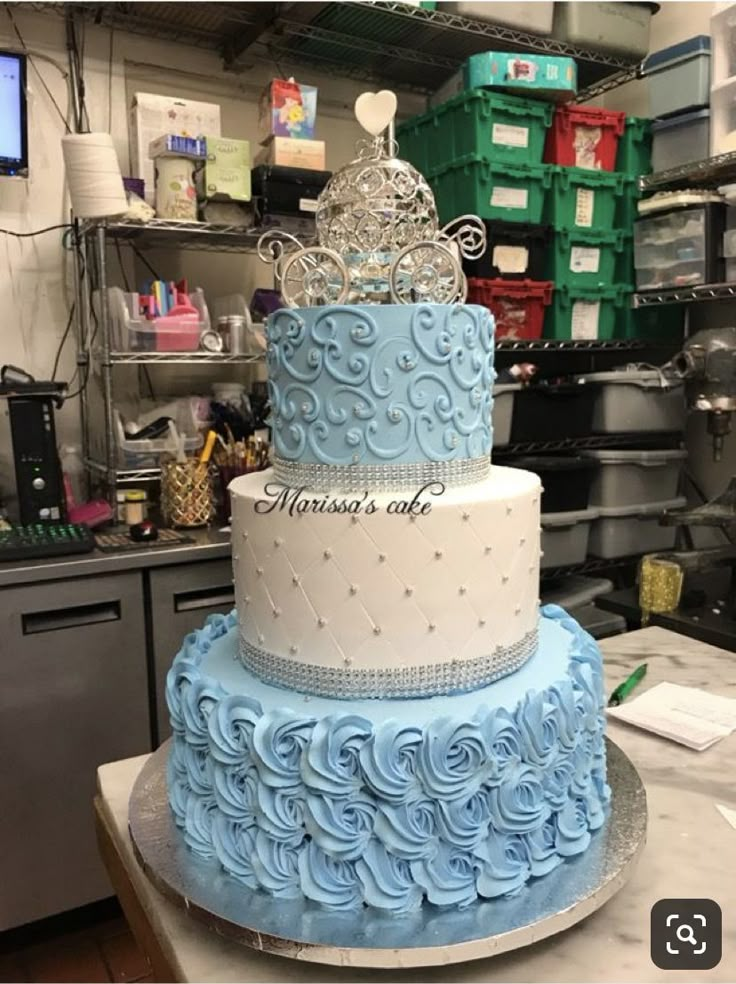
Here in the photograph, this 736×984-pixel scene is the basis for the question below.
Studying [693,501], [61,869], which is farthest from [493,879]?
[693,501]

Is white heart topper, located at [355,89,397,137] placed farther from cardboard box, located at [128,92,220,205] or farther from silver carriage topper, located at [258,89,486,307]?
cardboard box, located at [128,92,220,205]

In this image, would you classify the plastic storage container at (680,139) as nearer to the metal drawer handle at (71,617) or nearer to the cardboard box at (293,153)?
the cardboard box at (293,153)

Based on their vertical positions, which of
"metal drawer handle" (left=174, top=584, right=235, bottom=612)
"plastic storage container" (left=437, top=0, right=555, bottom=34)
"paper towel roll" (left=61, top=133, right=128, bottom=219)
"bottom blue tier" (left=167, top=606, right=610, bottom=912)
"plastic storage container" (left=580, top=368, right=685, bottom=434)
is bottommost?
"metal drawer handle" (left=174, top=584, right=235, bottom=612)

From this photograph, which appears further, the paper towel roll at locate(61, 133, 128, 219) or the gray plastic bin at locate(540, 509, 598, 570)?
the gray plastic bin at locate(540, 509, 598, 570)

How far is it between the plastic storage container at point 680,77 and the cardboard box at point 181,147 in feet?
4.68

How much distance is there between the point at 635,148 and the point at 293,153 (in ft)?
3.78

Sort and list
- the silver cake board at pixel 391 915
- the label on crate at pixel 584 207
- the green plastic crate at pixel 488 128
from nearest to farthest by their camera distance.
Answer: the silver cake board at pixel 391 915
the green plastic crate at pixel 488 128
the label on crate at pixel 584 207

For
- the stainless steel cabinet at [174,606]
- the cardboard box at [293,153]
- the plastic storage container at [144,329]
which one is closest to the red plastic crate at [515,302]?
the cardboard box at [293,153]

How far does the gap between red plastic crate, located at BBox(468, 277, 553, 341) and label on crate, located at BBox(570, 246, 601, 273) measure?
0.38 ft

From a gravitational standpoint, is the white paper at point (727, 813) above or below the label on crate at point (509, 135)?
below

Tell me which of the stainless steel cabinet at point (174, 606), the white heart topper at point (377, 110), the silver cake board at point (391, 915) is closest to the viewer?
the silver cake board at point (391, 915)

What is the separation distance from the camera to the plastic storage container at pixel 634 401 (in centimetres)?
259


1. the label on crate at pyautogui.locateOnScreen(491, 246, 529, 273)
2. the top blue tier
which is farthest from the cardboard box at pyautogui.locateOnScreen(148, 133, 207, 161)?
the top blue tier

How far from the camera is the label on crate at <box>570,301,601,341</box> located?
266 cm
